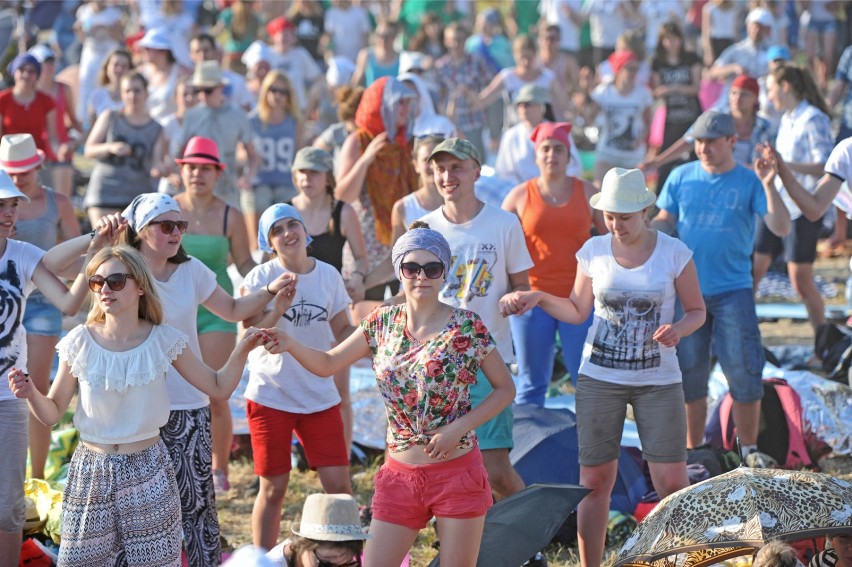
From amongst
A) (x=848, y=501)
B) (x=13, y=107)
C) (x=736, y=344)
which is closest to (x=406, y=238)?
(x=848, y=501)

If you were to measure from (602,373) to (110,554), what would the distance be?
2.16m

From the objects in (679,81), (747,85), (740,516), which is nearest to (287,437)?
(740,516)

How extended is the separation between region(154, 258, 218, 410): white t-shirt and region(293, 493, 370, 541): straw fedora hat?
1.25 metres

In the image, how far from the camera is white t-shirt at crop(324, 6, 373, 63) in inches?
629

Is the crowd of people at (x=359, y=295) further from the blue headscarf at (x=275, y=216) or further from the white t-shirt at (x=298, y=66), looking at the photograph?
the white t-shirt at (x=298, y=66)

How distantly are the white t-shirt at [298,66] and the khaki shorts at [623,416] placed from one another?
837cm

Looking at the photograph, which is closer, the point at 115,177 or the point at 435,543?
the point at 435,543

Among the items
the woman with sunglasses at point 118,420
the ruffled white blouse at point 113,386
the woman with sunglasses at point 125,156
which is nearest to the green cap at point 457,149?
the woman with sunglasses at point 118,420

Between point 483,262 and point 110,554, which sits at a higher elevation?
point 483,262

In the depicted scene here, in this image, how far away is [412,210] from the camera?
670 centimetres

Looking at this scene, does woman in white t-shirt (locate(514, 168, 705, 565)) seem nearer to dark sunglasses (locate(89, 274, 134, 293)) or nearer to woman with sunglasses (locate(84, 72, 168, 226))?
dark sunglasses (locate(89, 274, 134, 293))

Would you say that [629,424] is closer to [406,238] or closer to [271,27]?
[406,238]

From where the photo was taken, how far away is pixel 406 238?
473 cm

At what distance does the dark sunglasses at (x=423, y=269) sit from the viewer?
185 inches
